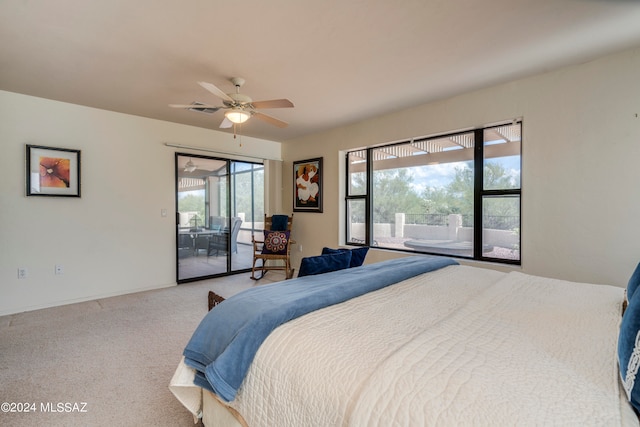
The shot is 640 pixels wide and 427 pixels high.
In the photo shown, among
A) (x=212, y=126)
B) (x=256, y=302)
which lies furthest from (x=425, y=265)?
(x=212, y=126)

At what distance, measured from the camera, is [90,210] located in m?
3.69

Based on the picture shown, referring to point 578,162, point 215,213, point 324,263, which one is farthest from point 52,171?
point 578,162

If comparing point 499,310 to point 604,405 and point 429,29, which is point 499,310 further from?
point 429,29

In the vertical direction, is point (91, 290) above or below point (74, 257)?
below

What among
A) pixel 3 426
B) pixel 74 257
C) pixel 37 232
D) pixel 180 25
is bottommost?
pixel 3 426

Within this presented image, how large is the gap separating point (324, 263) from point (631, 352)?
1414mm

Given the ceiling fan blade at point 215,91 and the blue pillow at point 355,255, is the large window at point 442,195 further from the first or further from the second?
the ceiling fan blade at point 215,91

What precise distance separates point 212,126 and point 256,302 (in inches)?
154

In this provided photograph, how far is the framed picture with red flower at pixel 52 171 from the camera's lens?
131 inches

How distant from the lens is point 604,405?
709 millimetres

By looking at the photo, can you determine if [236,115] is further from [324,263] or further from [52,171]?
[52,171]

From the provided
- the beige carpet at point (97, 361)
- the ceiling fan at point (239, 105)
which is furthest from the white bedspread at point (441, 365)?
the ceiling fan at point (239, 105)

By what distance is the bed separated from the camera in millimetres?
732

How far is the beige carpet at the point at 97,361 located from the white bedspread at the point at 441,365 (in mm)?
1120
